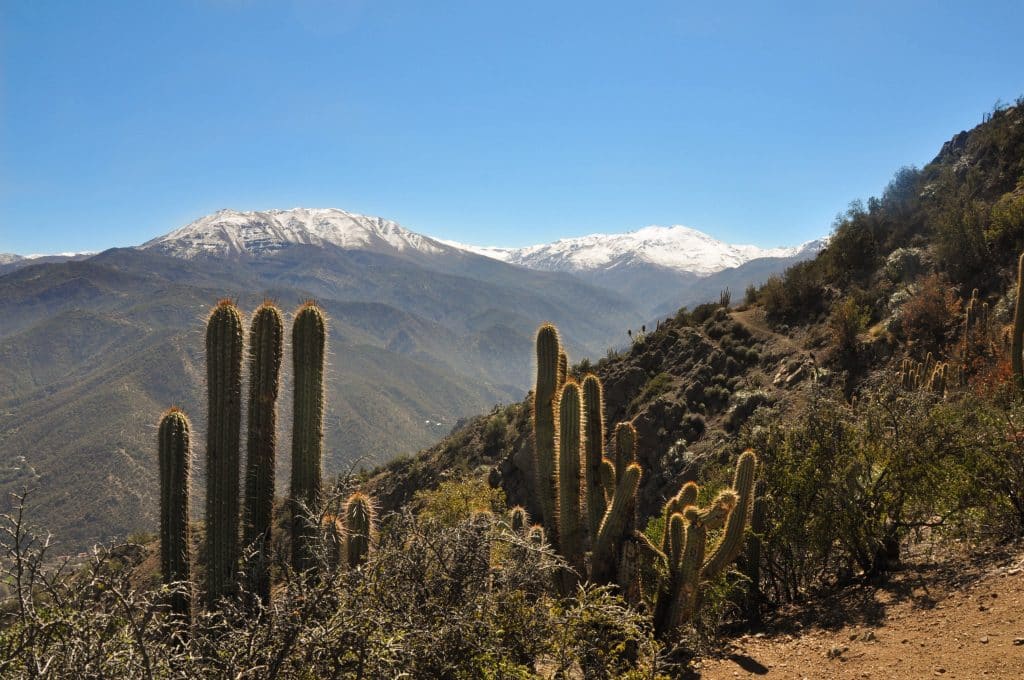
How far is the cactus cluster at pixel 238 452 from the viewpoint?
8688 mm

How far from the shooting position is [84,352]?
638 ft

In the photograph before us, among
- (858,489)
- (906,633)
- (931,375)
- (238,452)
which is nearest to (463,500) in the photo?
(238,452)

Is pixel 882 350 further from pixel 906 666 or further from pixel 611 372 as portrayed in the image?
pixel 906 666

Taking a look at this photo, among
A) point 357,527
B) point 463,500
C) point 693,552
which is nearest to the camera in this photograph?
point 693,552

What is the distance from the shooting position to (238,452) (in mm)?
8875

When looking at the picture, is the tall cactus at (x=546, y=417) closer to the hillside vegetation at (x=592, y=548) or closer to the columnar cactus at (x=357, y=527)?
the hillside vegetation at (x=592, y=548)

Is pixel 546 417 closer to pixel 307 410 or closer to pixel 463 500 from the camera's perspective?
pixel 307 410

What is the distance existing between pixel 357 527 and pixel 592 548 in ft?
12.3

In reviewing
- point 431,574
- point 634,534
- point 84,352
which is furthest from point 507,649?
point 84,352

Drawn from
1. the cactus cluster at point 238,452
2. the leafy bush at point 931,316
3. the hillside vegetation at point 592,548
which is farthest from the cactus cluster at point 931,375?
the cactus cluster at point 238,452

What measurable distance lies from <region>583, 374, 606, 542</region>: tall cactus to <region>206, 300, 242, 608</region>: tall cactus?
5050 millimetres

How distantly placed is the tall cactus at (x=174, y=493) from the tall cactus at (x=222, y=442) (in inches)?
14.0

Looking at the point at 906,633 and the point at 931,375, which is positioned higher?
the point at 931,375

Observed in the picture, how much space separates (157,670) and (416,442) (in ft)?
399
